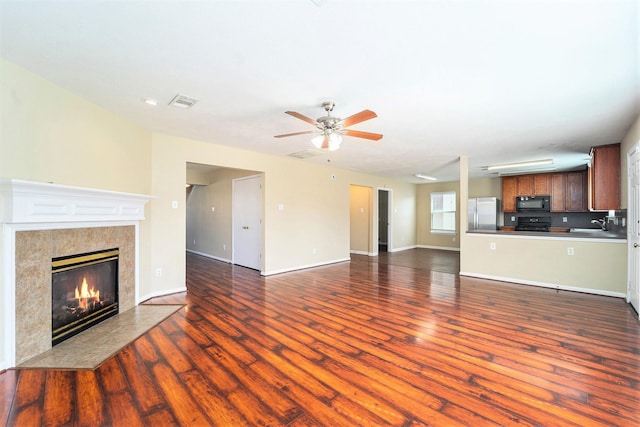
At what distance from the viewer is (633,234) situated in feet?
12.1

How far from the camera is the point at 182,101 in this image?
2.91m

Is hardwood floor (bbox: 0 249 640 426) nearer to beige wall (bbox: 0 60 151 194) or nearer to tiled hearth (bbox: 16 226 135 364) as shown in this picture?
tiled hearth (bbox: 16 226 135 364)

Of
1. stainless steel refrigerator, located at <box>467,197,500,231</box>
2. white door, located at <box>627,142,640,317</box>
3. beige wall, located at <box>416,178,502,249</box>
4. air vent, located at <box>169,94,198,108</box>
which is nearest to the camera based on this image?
air vent, located at <box>169,94,198,108</box>

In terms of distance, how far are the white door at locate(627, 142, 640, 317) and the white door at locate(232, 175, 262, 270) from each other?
5.58m

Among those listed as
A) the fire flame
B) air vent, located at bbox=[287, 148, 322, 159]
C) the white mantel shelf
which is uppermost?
air vent, located at bbox=[287, 148, 322, 159]

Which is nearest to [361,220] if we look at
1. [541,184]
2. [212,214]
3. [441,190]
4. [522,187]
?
[441,190]

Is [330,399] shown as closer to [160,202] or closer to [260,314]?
[260,314]

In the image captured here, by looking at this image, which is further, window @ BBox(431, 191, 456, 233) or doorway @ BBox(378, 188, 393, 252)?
doorway @ BBox(378, 188, 393, 252)

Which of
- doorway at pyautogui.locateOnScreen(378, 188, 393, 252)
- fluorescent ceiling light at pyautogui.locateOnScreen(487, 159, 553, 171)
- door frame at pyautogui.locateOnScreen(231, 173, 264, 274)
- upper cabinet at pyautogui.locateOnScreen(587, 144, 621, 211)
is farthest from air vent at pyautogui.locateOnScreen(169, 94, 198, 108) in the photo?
doorway at pyautogui.locateOnScreen(378, 188, 393, 252)

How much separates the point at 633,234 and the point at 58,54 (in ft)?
21.3

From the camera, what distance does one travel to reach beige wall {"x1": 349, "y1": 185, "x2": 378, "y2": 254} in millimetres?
8238

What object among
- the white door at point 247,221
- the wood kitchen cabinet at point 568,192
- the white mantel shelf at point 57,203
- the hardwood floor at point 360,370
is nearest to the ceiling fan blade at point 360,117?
the hardwood floor at point 360,370

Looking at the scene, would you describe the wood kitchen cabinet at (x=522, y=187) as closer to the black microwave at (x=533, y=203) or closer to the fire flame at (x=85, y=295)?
the black microwave at (x=533, y=203)

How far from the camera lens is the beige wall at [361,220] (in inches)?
324
